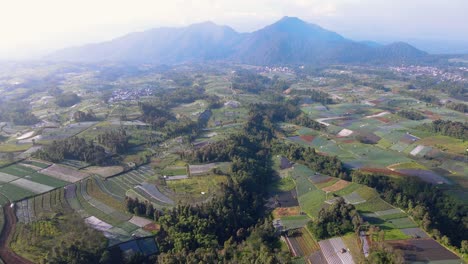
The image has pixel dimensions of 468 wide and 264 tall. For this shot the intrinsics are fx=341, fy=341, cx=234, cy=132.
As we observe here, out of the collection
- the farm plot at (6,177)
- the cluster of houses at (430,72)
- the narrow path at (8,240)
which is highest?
the cluster of houses at (430,72)

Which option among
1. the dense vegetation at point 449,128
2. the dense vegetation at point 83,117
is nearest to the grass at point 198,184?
the dense vegetation at point 83,117

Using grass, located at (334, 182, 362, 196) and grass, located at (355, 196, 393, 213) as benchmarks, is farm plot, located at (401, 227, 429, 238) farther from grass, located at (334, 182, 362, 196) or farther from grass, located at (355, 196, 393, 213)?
grass, located at (334, 182, 362, 196)

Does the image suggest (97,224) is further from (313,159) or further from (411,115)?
(411,115)

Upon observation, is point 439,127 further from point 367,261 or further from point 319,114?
point 367,261

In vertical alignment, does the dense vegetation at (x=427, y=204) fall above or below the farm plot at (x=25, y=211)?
above

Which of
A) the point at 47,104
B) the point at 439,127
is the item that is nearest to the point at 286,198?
the point at 439,127

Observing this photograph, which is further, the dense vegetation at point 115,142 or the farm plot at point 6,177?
the dense vegetation at point 115,142

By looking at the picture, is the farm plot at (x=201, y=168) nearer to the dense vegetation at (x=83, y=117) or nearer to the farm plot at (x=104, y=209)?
the farm plot at (x=104, y=209)
